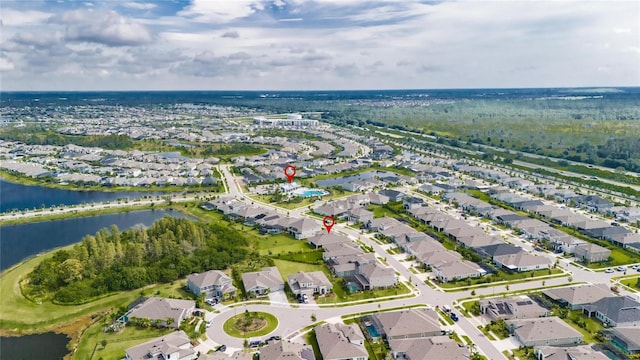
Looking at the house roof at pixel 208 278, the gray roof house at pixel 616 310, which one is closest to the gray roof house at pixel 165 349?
the house roof at pixel 208 278

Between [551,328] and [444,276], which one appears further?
[444,276]

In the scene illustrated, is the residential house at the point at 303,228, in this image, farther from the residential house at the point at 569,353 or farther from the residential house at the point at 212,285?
the residential house at the point at 569,353

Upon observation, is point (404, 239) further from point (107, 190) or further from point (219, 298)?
point (107, 190)

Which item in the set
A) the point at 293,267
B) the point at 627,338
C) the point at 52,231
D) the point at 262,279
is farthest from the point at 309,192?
the point at 627,338

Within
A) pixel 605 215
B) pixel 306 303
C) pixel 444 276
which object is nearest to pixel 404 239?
pixel 444 276

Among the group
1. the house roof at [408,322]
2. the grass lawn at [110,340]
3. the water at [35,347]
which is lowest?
the water at [35,347]

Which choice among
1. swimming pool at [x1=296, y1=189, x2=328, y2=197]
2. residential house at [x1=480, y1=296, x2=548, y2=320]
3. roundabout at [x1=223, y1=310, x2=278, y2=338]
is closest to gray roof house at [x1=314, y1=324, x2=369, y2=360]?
roundabout at [x1=223, y1=310, x2=278, y2=338]

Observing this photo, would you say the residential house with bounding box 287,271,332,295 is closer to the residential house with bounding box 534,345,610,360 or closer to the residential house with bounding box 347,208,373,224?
the residential house with bounding box 534,345,610,360
